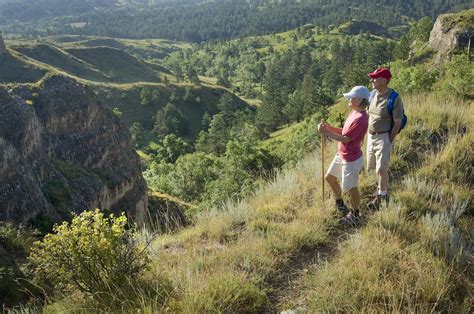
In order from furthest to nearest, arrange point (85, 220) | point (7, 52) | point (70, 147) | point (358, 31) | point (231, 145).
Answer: point (358, 31)
point (7, 52)
point (231, 145)
point (70, 147)
point (85, 220)

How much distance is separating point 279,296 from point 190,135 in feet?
322

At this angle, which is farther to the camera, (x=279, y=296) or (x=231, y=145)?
(x=231, y=145)

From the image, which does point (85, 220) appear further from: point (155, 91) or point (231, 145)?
point (155, 91)

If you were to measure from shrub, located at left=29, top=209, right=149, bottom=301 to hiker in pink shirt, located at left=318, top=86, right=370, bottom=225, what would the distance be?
3.12 meters

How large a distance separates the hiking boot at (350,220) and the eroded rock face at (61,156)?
668 inches

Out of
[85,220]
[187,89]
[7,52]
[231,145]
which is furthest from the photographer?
[187,89]

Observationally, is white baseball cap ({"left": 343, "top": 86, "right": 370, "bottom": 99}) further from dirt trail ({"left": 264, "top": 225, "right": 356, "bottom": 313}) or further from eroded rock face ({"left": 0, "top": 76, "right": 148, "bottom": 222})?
eroded rock face ({"left": 0, "top": 76, "right": 148, "bottom": 222})

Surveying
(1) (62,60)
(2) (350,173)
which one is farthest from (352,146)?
(1) (62,60)

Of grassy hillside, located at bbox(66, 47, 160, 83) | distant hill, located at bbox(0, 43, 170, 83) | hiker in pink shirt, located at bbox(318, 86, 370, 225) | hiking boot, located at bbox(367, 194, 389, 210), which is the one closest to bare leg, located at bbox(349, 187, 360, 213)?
hiker in pink shirt, located at bbox(318, 86, 370, 225)

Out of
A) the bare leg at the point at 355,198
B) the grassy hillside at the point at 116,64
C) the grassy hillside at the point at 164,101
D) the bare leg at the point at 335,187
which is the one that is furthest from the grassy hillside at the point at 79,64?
the bare leg at the point at 355,198

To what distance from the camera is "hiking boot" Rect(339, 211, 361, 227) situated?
579 cm

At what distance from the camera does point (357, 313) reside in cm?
368

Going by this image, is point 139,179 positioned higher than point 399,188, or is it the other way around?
point 399,188

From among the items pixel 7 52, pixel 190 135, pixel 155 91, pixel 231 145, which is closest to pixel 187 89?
pixel 155 91
